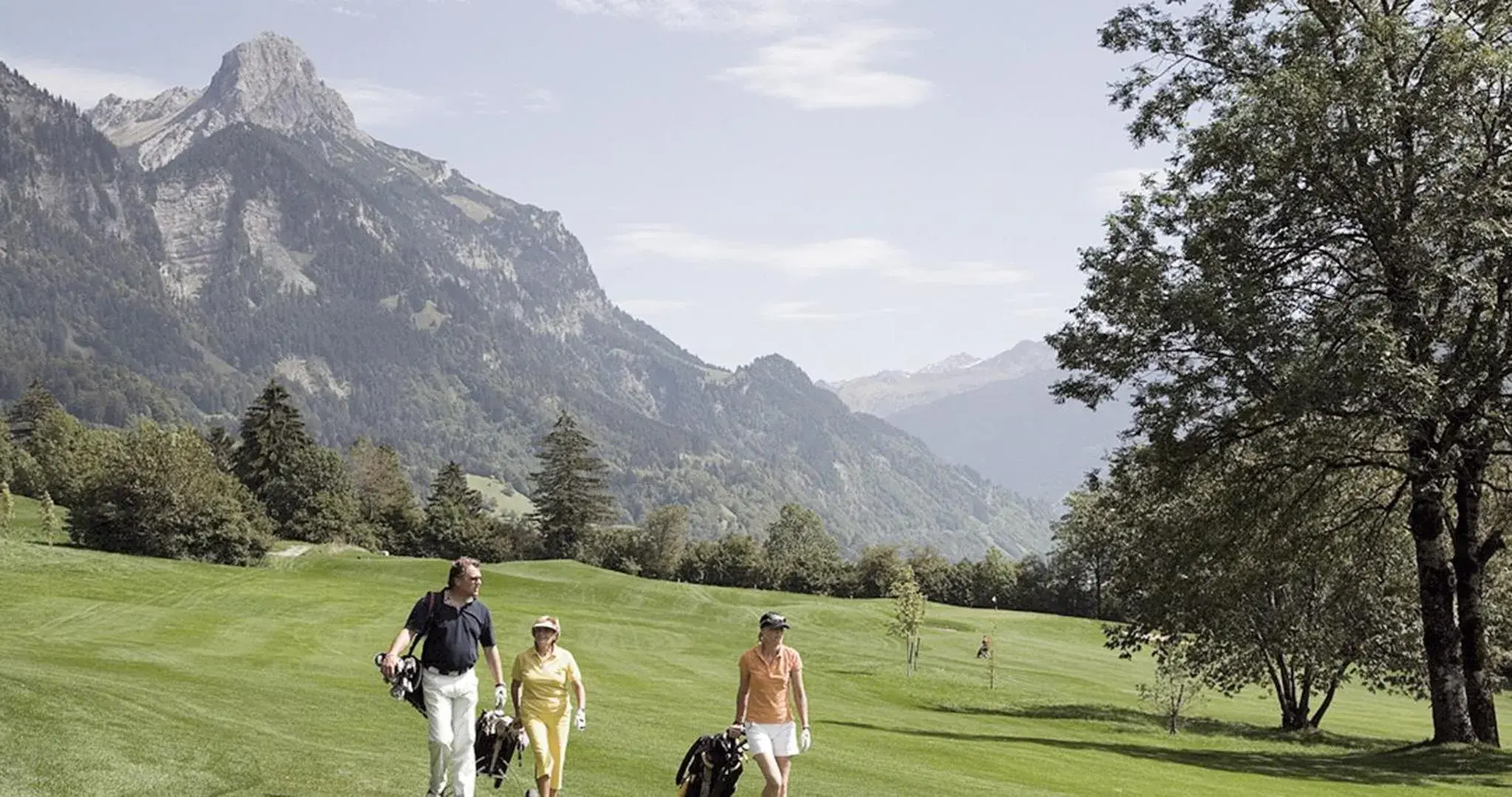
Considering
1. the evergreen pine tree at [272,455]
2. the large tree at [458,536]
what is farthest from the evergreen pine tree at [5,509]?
the large tree at [458,536]

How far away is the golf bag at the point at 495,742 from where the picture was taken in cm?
1480

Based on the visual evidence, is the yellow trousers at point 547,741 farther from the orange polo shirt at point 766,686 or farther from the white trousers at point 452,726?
the orange polo shirt at point 766,686

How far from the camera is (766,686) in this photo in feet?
47.0

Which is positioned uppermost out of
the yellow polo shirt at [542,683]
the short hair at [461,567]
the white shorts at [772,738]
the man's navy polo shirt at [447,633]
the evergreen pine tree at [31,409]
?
the evergreen pine tree at [31,409]

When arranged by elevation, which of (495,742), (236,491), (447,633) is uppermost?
(236,491)

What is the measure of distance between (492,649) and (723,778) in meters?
3.02

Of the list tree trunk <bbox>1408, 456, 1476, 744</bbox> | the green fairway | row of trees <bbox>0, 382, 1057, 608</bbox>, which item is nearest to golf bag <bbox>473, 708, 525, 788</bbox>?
the green fairway

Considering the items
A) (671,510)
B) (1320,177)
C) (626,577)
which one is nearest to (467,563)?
(1320,177)

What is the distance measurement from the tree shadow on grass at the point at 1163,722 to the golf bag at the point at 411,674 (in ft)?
109

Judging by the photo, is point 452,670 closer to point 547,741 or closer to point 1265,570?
point 547,741

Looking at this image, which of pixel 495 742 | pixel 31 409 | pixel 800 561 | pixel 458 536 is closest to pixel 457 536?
pixel 458 536

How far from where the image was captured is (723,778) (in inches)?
558

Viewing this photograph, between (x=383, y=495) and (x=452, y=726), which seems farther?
(x=383, y=495)

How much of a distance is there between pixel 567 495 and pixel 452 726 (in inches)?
4975
